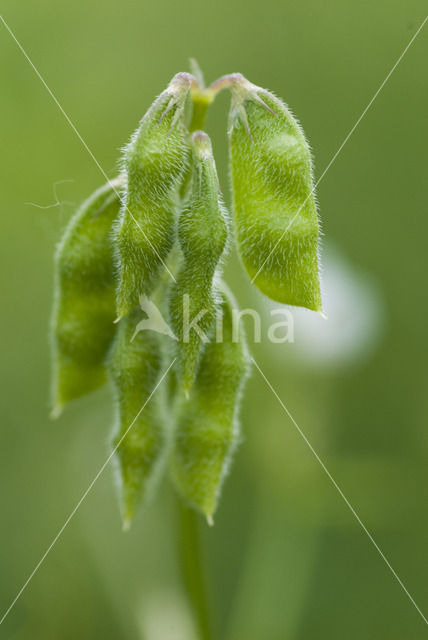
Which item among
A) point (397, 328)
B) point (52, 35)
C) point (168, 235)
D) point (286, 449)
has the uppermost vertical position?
point (52, 35)

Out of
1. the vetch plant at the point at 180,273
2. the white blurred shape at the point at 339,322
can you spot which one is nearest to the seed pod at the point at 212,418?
the vetch plant at the point at 180,273

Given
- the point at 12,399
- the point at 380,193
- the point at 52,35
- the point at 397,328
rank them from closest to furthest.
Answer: the point at 12,399
the point at 397,328
the point at 380,193
the point at 52,35

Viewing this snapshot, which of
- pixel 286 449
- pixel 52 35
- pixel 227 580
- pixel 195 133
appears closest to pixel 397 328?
pixel 286 449

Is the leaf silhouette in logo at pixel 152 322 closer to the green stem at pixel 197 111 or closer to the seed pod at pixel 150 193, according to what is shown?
the seed pod at pixel 150 193

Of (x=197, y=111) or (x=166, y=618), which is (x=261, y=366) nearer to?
(x=166, y=618)

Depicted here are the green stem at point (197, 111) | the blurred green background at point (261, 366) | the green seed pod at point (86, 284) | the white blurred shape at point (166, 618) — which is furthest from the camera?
the blurred green background at point (261, 366)

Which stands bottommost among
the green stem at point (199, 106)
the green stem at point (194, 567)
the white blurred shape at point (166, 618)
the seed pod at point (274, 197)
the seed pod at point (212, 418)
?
the white blurred shape at point (166, 618)

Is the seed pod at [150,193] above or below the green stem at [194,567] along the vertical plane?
above

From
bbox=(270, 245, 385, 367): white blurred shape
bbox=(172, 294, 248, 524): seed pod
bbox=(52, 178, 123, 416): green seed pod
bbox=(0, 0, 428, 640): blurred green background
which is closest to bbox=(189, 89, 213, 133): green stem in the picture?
bbox=(52, 178, 123, 416): green seed pod

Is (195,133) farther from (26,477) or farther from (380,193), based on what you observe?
(380,193)
